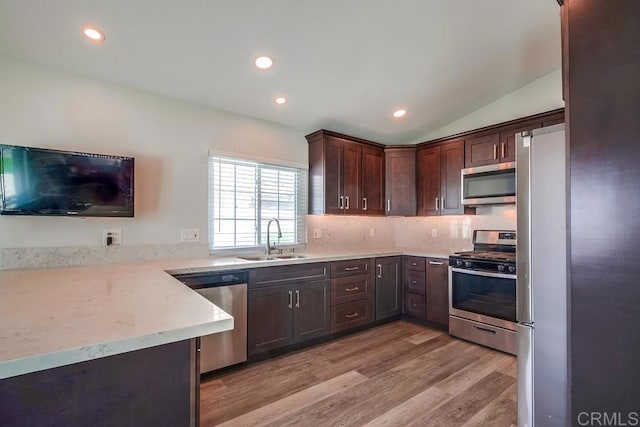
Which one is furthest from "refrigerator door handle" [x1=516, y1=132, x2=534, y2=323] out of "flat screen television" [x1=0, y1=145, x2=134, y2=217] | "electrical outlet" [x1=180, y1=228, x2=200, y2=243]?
"flat screen television" [x1=0, y1=145, x2=134, y2=217]

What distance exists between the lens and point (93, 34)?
1986mm

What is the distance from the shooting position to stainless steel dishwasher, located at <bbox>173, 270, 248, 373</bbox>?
7.79 ft

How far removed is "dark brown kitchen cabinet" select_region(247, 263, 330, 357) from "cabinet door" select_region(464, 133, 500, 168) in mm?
2137

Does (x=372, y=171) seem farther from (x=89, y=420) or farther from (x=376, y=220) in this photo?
(x=89, y=420)

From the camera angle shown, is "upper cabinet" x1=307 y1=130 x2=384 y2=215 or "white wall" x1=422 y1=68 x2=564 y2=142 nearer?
"white wall" x1=422 y1=68 x2=564 y2=142

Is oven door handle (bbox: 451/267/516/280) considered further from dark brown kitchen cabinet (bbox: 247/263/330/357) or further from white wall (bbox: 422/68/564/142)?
white wall (bbox: 422/68/564/142)

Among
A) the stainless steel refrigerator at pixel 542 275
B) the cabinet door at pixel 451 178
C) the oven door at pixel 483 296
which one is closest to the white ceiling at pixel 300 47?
the cabinet door at pixel 451 178

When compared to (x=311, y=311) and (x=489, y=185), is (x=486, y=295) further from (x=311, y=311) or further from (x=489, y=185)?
(x=311, y=311)

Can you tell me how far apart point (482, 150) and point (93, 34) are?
12.2 ft

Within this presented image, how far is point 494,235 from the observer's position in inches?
139

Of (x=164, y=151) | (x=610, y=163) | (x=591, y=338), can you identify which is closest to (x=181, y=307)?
(x=591, y=338)

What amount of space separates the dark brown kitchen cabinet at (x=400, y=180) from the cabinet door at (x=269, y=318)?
6.58ft

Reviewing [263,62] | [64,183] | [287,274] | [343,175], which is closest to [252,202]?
[287,274]

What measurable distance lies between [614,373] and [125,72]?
10.7 feet
